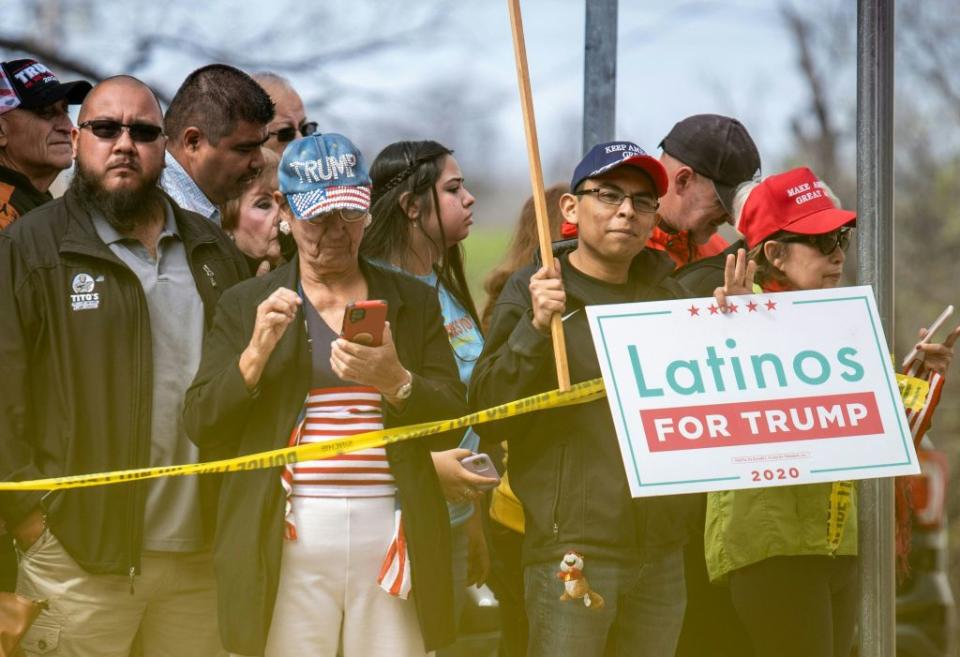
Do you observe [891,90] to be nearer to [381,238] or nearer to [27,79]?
[381,238]

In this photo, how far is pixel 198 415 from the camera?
3.64m

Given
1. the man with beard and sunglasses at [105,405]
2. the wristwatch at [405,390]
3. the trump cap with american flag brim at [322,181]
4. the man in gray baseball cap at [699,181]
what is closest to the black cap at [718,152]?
the man in gray baseball cap at [699,181]

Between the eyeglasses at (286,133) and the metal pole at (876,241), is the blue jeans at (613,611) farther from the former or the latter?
the eyeglasses at (286,133)

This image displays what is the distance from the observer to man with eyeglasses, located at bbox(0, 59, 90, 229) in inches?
184

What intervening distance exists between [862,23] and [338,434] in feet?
6.57

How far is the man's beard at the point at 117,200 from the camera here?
400 centimetres

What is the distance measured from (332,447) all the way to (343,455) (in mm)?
39

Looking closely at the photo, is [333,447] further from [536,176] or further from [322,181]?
[536,176]

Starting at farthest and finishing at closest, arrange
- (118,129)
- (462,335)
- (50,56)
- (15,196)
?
(50,56)
(462,335)
(15,196)
(118,129)

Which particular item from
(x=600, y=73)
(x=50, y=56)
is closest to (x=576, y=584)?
(x=600, y=73)

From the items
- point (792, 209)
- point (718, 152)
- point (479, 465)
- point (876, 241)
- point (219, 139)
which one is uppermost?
point (219, 139)

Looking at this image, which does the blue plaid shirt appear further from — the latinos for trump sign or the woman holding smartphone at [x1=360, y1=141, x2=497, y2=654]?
the latinos for trump sign

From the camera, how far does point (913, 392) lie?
4.25 m

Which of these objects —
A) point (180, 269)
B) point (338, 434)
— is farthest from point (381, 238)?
point (338, 434)
